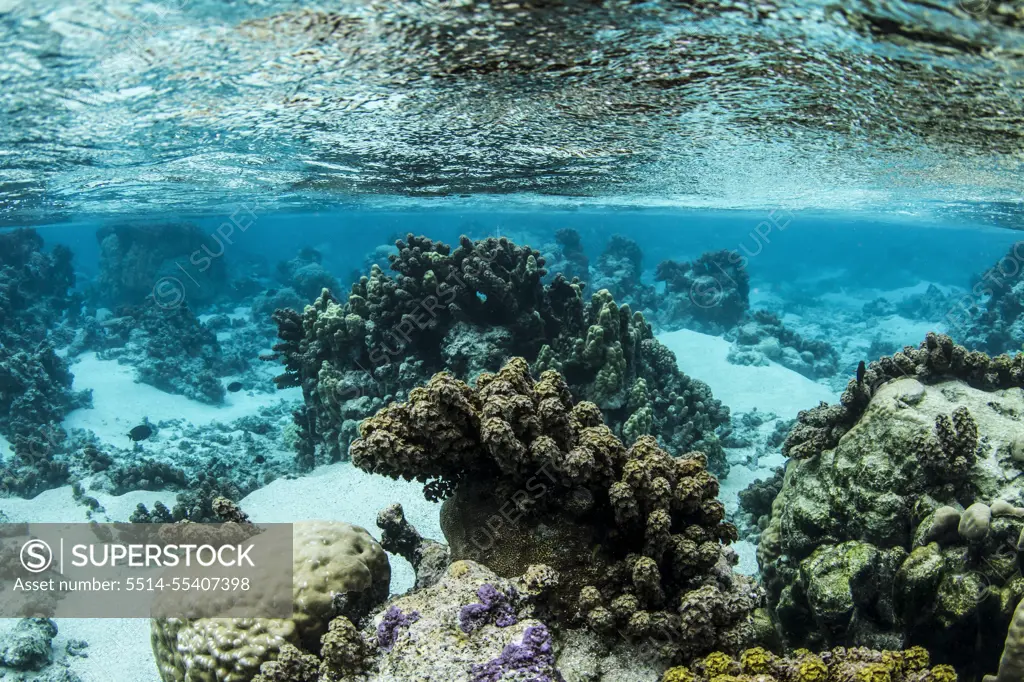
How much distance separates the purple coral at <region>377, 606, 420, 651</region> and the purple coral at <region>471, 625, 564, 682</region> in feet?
2.52

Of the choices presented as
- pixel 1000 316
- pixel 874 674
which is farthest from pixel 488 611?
pixel 1000 316

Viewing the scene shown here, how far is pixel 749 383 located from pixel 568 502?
1413 centimetres

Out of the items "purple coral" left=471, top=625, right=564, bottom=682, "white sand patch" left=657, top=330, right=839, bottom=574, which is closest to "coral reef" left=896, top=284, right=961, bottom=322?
"white sand patch" left=657, top=330, right=839, bottom=574

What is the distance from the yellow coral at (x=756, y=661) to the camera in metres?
3.60

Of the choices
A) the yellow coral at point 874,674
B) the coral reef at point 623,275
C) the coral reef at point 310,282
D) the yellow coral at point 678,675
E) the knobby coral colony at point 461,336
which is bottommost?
the coral reef at point 310,282

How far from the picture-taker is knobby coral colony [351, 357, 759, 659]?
416 cm

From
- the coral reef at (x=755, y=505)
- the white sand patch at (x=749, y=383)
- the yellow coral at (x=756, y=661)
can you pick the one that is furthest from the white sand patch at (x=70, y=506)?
the white sand patch at (x=749, y=383)

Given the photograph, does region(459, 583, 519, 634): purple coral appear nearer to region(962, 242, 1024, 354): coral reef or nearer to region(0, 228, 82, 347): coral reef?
region(962, 242, 1024, 354): coral reef

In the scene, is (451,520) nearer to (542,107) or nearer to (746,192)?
(542,107)

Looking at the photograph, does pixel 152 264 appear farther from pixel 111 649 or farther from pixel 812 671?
pixel 812 671

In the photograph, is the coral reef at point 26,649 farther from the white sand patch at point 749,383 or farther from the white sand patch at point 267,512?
the white sand patch at point 749,383

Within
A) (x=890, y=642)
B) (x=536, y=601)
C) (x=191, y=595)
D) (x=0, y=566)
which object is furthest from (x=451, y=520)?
(x=0, y=566)

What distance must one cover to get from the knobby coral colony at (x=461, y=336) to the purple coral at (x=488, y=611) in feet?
19.9

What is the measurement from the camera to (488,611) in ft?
12.7
